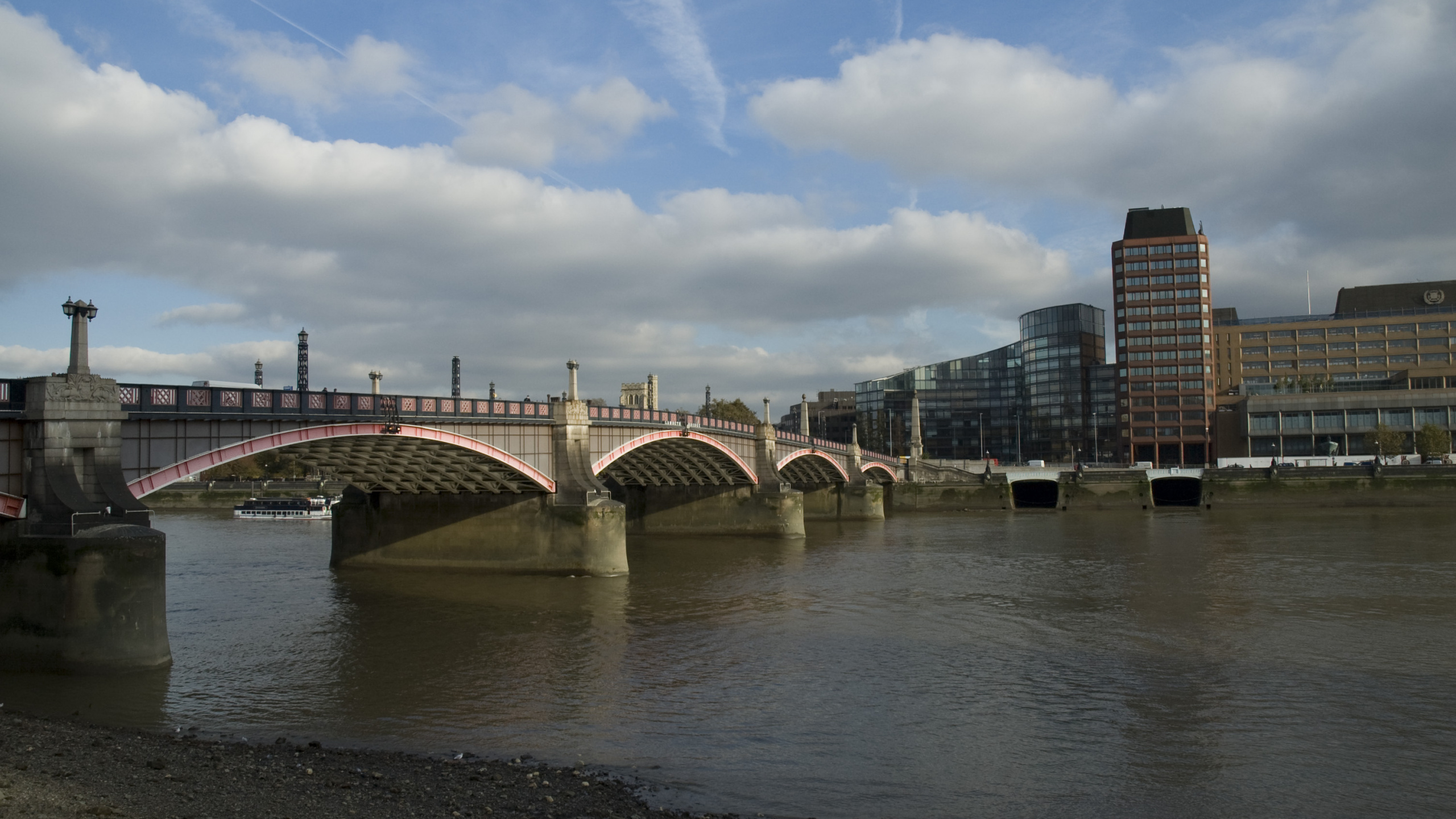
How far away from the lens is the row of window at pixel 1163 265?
110125 millimetres

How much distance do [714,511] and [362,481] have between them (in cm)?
2373

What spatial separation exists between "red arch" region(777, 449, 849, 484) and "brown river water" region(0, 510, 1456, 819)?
21839mm

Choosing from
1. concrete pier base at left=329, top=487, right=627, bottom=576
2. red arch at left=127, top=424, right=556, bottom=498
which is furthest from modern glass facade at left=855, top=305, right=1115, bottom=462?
red arch at left=127, top=424, right=556, bottom=498

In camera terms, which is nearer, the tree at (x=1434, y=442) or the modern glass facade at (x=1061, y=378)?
the tree at (x=1434, y=442)

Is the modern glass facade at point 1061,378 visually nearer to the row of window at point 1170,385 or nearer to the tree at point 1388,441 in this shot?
the row of window at point 1170,385

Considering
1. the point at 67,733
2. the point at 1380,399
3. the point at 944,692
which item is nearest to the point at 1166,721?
the point at 944,692

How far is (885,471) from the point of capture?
8231 cm

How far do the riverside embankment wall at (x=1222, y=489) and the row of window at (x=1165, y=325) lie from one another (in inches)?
1325

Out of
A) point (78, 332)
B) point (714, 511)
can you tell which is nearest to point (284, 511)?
point (714, 511)

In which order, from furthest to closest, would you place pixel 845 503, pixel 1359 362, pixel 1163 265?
pixel 1359 362
pixel 1163 265
pixel 845 503

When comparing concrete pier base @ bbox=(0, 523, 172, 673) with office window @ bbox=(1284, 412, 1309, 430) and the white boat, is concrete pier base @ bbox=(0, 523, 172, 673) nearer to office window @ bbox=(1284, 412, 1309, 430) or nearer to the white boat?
the white boat

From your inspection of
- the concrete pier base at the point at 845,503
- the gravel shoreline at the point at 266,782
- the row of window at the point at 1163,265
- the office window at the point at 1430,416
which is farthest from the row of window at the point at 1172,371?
the gravel shoreline at the point at 266,782

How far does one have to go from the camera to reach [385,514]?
127ft

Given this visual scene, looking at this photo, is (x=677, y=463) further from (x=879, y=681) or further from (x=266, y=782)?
(x=266, y=782)
